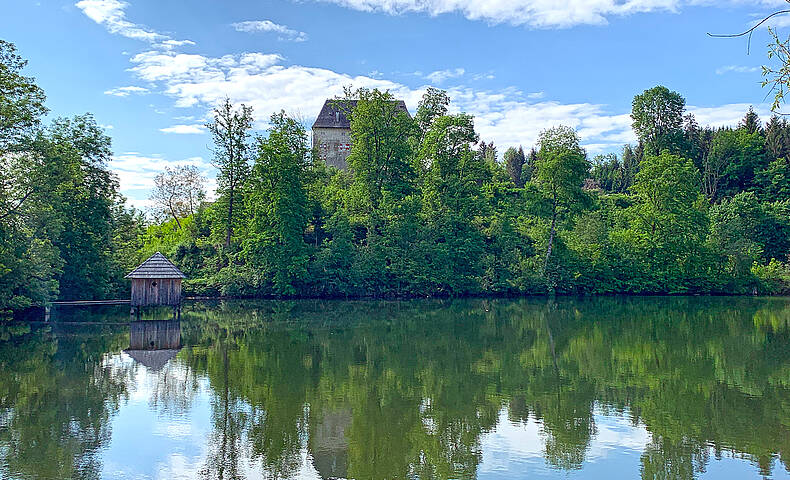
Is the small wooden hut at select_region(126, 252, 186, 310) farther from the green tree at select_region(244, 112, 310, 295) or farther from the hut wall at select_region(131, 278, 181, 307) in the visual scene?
the green tree at select_region(244, 112, 310, 295)

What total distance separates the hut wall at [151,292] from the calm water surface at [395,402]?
3.22 m

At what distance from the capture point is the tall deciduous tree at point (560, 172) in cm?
4162

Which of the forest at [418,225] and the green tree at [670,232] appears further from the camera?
the green tree at [670,232]

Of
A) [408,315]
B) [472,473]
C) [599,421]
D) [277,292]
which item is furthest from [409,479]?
[277,292]

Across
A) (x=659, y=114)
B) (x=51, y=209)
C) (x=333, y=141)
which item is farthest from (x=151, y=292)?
(x=659, y=114)

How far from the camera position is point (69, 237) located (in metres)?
31.2

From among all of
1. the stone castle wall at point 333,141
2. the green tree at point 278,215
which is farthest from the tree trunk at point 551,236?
the stone castle wall at point 333,141

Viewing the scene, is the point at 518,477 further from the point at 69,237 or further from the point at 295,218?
the point at 295,218

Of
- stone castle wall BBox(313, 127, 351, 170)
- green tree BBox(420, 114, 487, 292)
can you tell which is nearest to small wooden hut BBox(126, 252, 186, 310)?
green tree BBox(420, 114, 487, 292)

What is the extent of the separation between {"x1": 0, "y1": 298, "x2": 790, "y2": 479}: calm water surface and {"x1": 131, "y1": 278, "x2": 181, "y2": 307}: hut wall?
3.22 m

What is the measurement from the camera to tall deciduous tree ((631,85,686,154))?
2469 inches

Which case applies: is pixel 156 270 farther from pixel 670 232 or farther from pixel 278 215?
pixel 670 232

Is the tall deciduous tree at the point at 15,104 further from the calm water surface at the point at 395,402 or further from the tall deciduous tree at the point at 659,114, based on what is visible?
the tall deciduous tree at the point at 659,114

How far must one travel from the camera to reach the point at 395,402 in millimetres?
11969
